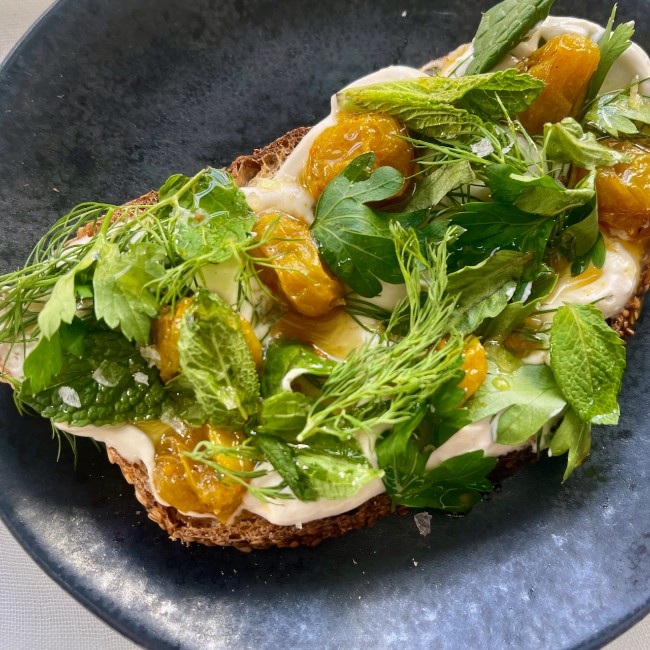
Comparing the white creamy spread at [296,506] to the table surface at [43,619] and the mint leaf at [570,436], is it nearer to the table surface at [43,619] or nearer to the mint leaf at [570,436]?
the mint leaf at [570,436]

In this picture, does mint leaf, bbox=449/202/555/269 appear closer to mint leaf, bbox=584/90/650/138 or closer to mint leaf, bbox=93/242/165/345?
mint leaf, bbox=584/90/650/138

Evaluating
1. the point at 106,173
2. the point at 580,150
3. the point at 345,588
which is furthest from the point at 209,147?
the point at 345,588

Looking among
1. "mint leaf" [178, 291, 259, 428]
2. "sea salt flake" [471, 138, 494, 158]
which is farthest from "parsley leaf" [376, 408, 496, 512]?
"sea salt flake" [471, 138, 494, 158]

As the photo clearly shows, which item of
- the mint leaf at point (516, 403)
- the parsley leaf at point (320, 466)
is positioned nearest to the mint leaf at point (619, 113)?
the mint leaf at point (516, 403)

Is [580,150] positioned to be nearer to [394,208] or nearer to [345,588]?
[394,208]

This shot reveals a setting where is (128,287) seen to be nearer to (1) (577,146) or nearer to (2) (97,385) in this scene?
(2) (97,385)

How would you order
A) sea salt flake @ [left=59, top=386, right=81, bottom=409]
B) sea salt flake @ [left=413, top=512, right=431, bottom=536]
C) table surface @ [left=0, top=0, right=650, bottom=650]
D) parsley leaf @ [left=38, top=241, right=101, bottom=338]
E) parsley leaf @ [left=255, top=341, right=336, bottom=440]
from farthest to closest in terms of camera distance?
table surface @ [left=0, top=0, right=650, bottom=650], sea salt flake @ [left=413, top=512, right=431, bottom=536], sea salt flake @ [left=59, top=386, right=81, bottom=409], parsley leaf @ [left=255, top=341, right=336, bottom=440], parsley leaf @ [left=38, top=241, right=101, bottom=338]
